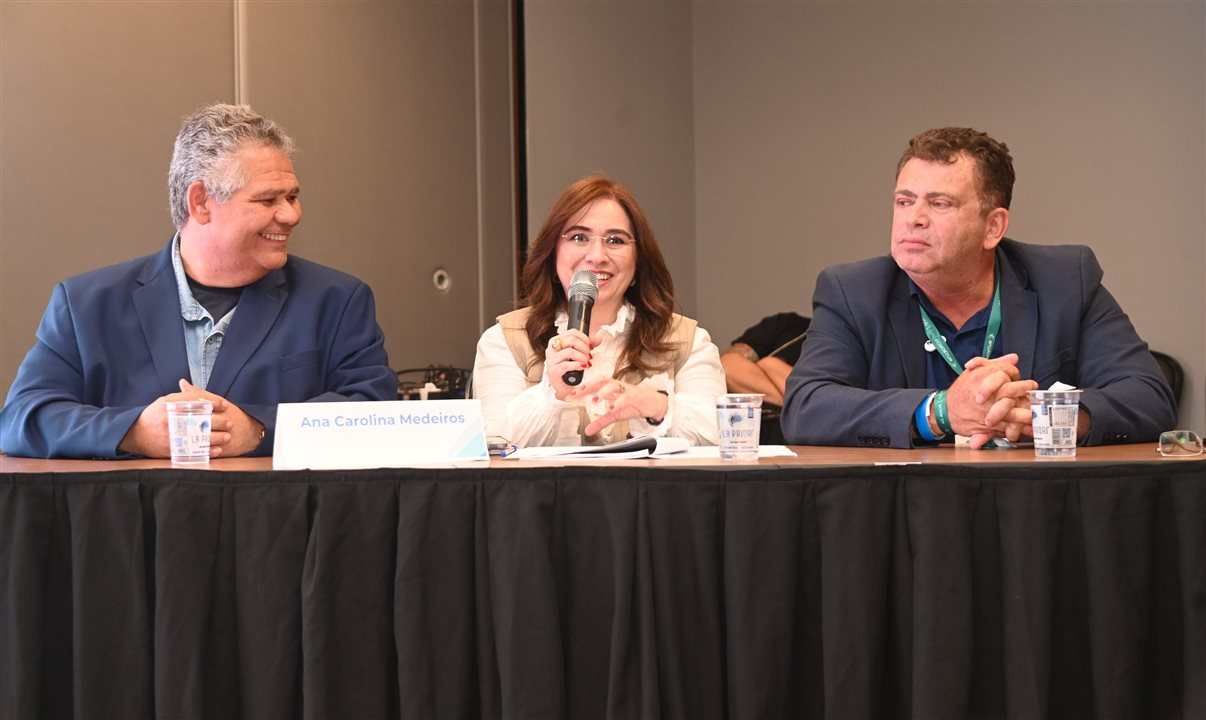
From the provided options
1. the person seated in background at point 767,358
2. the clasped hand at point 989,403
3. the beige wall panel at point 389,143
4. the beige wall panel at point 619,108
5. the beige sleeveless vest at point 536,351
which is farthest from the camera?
the beige wall panel at point 619,108

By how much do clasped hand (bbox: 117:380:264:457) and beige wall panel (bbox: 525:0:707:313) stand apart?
134 inches

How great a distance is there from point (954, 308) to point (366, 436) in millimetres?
1431

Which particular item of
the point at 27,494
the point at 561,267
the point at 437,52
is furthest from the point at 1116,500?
the point at 437,52

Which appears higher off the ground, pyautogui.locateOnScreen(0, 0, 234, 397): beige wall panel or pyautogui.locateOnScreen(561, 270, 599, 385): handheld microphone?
pyautogui.locateOnScreen(0, 0, 234, 397): beige wall panel

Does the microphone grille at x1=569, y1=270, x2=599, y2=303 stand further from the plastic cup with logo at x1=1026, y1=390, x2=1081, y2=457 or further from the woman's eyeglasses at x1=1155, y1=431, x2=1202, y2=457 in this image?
the woman's eyeglasses at x1=1155, y1=431, x2=1202, y2=457

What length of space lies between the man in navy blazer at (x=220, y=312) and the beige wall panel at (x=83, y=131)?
91 cm

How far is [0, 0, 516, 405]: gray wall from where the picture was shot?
3453 millimetres

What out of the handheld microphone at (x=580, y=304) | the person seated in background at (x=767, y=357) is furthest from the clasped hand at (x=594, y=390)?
the person seated in background at (x=767, y=357)

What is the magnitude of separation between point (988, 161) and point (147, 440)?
188 cm

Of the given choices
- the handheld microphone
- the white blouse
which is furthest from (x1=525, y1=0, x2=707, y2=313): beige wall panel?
the handheld microphone

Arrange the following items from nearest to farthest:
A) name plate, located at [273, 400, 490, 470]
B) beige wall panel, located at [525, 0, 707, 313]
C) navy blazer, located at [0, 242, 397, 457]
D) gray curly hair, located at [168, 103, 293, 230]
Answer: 1. name plate, located at [273, 400, 490, 470]
2. navy blazer, located at [0, 242, 397, 457]
3. gray curly hair, located at [168, 103, 293, 230]
4. beige wall panel, located at [525, 0, 707, 313]

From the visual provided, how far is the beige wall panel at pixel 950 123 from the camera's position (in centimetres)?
550

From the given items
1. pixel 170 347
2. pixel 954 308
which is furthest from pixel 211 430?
pixel 954 308

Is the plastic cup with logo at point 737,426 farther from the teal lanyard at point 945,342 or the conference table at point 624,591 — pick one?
the teal lanyard at point 945,342
